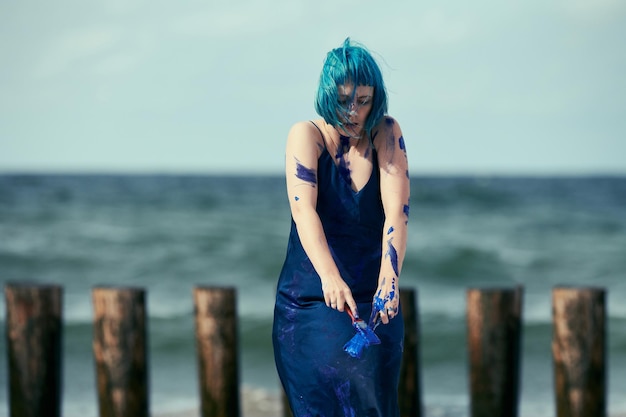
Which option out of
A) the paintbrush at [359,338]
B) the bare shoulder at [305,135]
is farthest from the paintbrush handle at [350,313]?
the bare shoulder at [305,135]

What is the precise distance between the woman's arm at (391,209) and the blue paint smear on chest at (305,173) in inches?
9.0

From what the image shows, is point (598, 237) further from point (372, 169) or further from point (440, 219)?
point (372, 169)

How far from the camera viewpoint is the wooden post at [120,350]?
6219mm

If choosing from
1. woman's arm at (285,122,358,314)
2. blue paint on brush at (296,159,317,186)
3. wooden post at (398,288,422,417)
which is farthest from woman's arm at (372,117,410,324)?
wooden post at (398,288,422,417)

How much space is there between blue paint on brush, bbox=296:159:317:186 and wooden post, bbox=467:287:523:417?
3483mm

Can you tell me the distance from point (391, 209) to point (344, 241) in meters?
0.18

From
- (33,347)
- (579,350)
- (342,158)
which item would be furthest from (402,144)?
(33,347)

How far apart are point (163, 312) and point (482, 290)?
831cm

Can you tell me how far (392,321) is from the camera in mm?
3227

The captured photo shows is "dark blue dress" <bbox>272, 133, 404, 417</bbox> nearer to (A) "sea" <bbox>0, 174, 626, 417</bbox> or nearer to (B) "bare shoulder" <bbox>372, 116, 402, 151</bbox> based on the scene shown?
(B) "bare shoulder" <bbox>372, 116, 402, 151</bbox>

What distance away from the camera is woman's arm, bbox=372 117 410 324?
10.2ft

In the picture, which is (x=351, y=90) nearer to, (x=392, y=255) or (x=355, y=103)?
(x=355, y=103)

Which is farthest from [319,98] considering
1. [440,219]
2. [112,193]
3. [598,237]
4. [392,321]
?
[112,193]

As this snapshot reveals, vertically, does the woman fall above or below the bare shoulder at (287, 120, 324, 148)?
below
